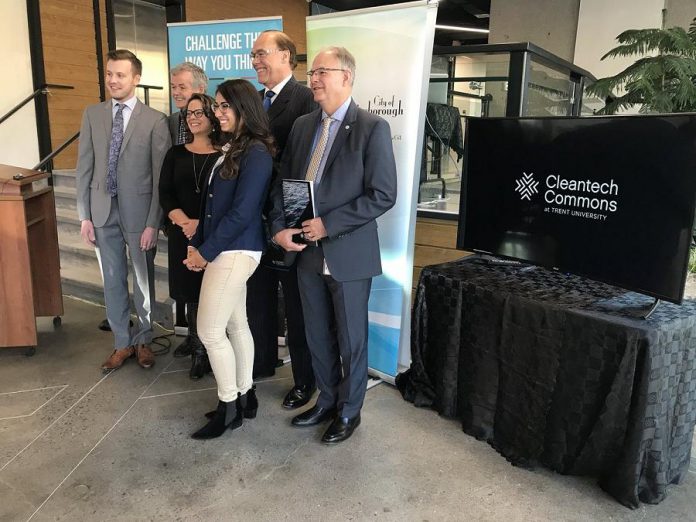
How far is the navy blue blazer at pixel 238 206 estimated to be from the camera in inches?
87.6

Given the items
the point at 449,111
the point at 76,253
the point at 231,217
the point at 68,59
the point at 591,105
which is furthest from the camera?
the point at 591,105

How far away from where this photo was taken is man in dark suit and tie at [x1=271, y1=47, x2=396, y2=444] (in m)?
2.26

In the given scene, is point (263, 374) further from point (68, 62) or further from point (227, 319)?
point (68, 62)

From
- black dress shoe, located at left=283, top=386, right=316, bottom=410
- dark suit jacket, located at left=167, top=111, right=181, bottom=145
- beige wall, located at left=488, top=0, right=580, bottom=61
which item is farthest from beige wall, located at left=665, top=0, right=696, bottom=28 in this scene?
black dress shoe, located at left=283, top=386, right=316, bottom=410

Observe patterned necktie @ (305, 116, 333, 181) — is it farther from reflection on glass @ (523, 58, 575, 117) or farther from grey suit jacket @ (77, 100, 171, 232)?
reflection on glass @ (523, 58, 575, 117)

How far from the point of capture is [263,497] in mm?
2094

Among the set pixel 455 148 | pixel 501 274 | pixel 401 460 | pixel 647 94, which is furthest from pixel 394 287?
pixel 647 94

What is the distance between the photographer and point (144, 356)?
10.7 ft

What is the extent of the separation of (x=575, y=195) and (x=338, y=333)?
3.74ft

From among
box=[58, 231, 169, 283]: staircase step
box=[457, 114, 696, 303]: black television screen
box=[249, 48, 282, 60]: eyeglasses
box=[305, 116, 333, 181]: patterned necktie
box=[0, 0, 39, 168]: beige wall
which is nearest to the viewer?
box=[457, 114, 696, 303]: black television screen

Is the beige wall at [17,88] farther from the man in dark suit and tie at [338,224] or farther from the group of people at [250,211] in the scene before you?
the man in dark suit and tie at [338,224]

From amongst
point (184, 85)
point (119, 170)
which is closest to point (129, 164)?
point (119, 170)

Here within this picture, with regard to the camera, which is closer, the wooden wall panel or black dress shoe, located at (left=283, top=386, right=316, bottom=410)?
black dress shoe, located at (left=283, top=386, right=316, bottom=410)

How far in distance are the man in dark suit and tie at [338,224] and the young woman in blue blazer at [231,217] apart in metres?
0.19
